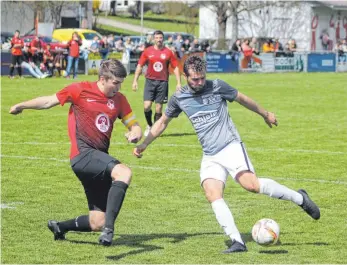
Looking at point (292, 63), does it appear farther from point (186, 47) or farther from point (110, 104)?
point (110, 104)

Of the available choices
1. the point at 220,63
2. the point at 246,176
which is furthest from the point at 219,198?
the point at 220,63

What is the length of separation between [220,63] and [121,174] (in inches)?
1593

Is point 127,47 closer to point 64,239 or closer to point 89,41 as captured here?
point 89,41

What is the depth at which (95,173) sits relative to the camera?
9.84 meters

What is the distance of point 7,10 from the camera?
68.1m

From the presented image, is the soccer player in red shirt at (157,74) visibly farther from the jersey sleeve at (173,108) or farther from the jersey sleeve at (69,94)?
the jersey sleeve at (69,94)

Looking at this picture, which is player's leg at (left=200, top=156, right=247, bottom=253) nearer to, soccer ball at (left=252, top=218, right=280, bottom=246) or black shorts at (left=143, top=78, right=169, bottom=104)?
soccer ball at (left=252, top=218, right=280, bottom=246)

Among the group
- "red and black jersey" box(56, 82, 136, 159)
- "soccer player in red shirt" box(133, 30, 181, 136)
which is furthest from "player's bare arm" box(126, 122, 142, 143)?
"soccer player in red shirt" box(133, 30, 181, 136)

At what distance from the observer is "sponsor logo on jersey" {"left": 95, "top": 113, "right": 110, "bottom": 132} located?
9.98 m

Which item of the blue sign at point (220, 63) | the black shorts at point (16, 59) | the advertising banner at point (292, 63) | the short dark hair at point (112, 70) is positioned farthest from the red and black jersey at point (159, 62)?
the advertising banner at point (292, 63)

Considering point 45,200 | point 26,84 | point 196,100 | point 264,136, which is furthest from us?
point 26,84

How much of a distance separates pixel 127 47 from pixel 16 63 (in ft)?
28.9

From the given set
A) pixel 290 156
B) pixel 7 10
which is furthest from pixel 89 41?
pixel 290 156

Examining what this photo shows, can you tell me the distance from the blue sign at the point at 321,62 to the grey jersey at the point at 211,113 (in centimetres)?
4328
